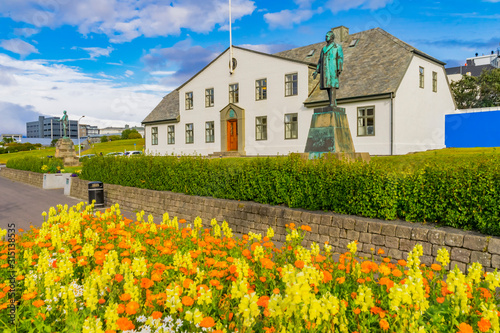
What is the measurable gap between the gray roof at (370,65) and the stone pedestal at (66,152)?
82.2 feet

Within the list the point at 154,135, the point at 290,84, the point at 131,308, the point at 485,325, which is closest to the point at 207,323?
the point at 131,308

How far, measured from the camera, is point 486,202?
6535mm

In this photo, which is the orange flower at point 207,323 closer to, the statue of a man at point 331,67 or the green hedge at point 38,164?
the statue of a man at point 331,67

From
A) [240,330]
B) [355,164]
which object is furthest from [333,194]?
[240,330]

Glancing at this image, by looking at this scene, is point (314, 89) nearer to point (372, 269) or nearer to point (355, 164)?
point (355, 164)

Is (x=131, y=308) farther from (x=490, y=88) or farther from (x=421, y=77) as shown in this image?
(x=490, y=88)

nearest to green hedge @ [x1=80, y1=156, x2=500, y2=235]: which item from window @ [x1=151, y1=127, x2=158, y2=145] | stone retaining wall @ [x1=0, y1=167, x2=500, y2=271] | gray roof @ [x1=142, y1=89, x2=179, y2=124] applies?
stone retaining wall @ [x1=0, y1=167, x2=500, y2=271]

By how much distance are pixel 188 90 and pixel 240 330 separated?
109ft

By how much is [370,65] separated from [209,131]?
48.0ft

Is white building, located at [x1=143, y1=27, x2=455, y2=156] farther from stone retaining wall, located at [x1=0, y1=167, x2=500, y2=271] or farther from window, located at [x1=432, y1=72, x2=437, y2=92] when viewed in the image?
stone retaining wall, located at [x1=0, y1=167, x2=500, y2=271]

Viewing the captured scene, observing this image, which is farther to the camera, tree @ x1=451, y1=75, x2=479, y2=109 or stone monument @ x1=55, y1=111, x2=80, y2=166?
tree @ x1=451, y1=75, x2=479, y2=109

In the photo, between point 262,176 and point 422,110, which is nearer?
point 262,176

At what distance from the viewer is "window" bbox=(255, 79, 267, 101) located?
93.6 feet

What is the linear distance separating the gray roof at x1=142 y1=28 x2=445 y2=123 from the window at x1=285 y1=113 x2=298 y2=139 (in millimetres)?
1784
